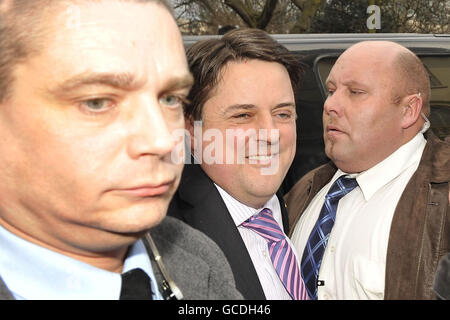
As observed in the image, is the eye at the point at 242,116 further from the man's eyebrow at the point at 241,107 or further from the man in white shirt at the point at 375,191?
the man in white shirt at the point at 375,191

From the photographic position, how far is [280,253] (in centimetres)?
207

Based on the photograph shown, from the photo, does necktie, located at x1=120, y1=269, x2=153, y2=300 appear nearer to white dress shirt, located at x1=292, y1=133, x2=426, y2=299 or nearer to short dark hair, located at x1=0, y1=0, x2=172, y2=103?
short dark hair, located at x1=0, y1=0, x2=172, y2=103

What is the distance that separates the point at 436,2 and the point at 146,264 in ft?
43.5

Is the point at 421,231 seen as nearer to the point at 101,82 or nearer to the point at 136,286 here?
the point at 136,286

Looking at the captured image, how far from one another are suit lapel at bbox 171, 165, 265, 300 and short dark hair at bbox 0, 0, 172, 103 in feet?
3.53

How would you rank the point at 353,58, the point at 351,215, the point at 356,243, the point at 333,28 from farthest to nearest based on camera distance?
the point at 333,28
the point at 353,58
the point at 351,215
the point at 356,243

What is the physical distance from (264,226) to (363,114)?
3.48ft

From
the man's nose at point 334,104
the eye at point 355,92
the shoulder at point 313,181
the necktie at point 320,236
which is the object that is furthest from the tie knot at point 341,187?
the eye at point 355,92

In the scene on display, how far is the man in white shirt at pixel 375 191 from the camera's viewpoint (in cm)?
217

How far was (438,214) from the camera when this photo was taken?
86.0 inches

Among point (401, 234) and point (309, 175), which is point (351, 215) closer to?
point (401, 234)

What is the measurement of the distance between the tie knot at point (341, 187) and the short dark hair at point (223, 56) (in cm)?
84

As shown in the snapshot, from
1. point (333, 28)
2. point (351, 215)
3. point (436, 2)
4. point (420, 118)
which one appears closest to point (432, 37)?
point (420, 118)

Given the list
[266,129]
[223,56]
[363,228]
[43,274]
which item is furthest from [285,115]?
[43,274]
